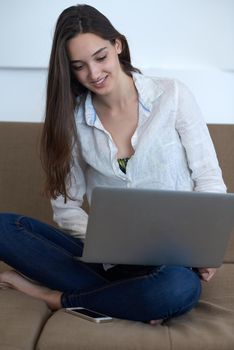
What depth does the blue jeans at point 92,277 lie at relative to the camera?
1.48m

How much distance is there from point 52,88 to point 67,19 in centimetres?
19

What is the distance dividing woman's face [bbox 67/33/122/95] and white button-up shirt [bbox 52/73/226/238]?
108 millimetres

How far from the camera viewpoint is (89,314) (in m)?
1.48

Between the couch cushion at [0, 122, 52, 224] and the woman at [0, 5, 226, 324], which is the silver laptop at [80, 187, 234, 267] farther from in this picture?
the couch cushion at [0, 122, 52, 224]

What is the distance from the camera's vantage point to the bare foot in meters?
1.61

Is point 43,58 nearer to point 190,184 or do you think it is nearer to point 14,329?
point 190,184

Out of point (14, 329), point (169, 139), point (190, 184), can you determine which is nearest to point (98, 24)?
point (169, 139)

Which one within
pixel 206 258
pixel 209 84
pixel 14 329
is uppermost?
pixel 209 84

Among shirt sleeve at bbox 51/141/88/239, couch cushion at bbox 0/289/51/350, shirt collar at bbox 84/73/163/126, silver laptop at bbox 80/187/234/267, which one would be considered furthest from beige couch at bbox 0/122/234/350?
shirt collar at bbox 84/73/163/126

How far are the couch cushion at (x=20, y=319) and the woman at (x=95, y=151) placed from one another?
2.8 inches

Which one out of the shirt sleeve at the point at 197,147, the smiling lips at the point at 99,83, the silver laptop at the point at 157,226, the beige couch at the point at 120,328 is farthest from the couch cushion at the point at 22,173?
the silver laptop at the point at 157,226

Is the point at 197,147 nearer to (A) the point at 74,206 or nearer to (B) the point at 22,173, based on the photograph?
(A) the point at 74,206

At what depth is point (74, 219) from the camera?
5.77ft

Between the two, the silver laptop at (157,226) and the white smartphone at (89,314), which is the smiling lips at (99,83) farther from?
the white smartphone at (89,314)
